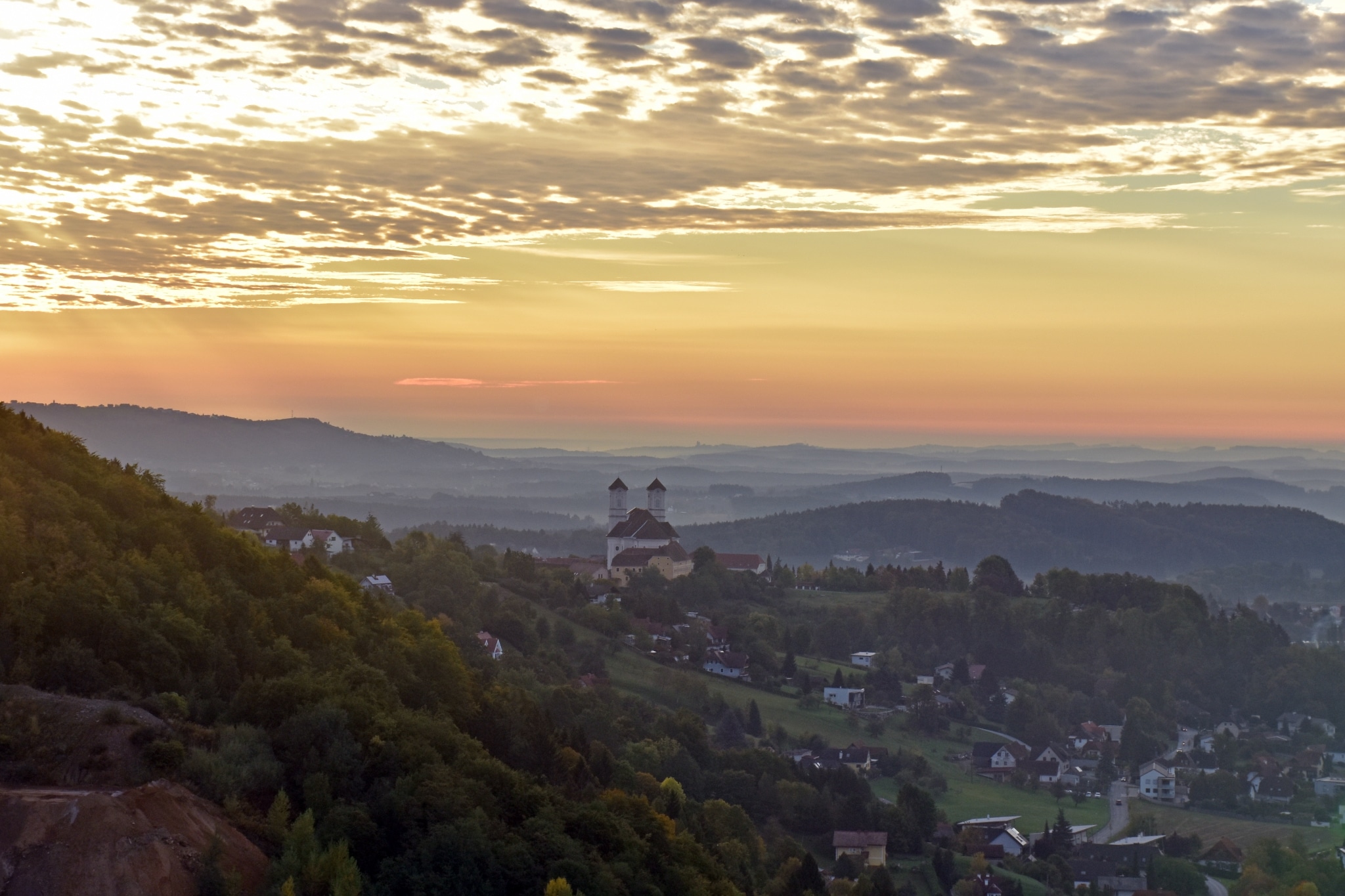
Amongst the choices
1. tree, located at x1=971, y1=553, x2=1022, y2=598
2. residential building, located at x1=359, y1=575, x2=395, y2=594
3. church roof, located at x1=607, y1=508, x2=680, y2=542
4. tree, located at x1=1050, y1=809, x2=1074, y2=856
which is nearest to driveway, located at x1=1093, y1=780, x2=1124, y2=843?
tree, located at x1=1050, y1=809, x2=1074, y2=856

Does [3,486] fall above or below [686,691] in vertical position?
above

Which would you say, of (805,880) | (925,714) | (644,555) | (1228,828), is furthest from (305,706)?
(644,555)

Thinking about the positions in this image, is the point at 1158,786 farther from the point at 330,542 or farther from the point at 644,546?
the point at 644,546

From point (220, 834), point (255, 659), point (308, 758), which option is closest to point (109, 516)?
point (255, 659)

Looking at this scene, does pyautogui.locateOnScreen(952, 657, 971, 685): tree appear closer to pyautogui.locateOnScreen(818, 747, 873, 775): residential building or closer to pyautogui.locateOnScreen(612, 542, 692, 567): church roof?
pyautogui.locateOnScreen(612, 542, 692, 567): church roof

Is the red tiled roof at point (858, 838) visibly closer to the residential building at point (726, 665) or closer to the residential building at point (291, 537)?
the residential building at point (291, 537)

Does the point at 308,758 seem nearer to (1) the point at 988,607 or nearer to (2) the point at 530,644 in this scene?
(2) the point at 530,644

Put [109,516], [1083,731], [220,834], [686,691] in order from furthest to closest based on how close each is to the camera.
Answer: [1083,731]
[686,691]
[109,516]
[220,834]
